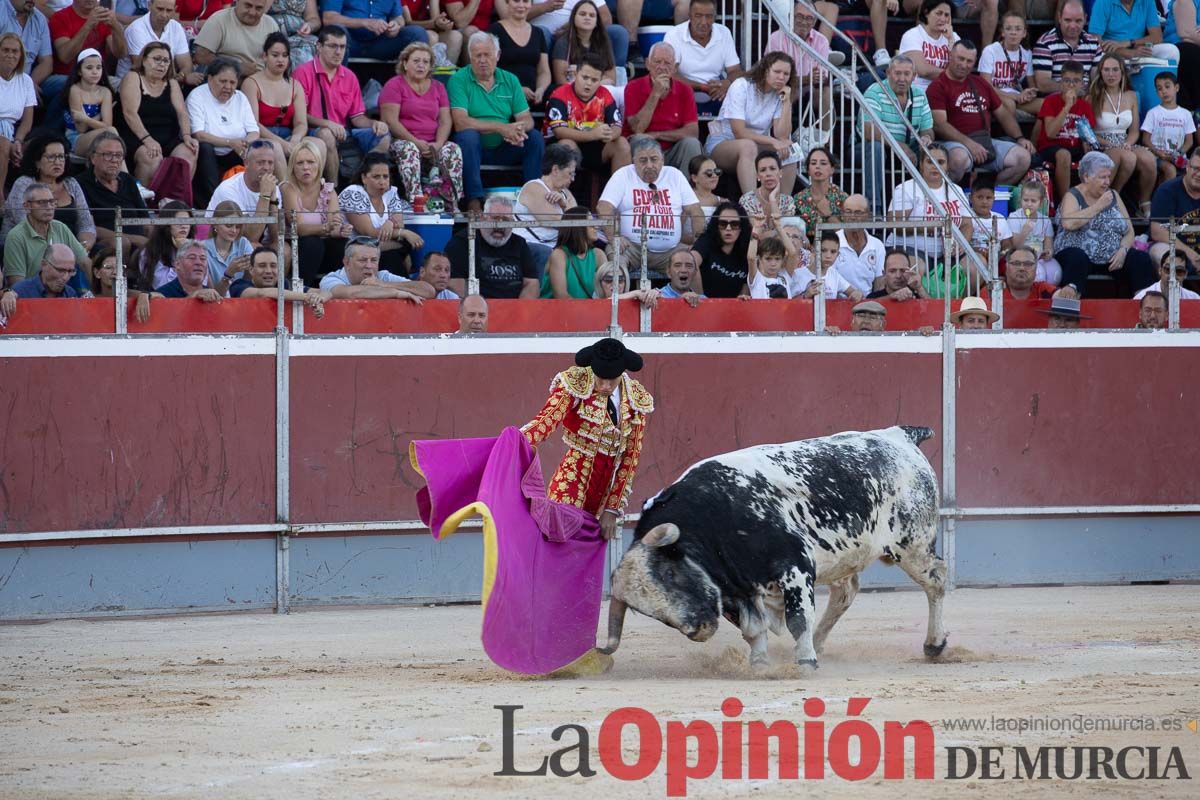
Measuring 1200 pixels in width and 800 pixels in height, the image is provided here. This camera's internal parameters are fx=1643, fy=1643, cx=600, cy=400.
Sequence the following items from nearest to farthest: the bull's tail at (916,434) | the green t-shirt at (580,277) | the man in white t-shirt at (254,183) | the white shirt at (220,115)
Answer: the bull's tail at (916,434)
the man in white t-shirt at (254,183)
the green t-shirt at (580,277)
the white shirt at (220,115)

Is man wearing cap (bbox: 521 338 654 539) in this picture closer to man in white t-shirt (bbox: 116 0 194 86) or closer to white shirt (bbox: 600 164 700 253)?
white shirt (bbox: 600 164 700 253)

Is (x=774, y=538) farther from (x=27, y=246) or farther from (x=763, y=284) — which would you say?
(x=27, y=246)

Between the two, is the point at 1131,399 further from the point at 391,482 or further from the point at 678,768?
the point at 678,768

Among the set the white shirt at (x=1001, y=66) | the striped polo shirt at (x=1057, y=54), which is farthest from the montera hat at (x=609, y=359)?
the striped polo shirt at (x=1057, y=54)

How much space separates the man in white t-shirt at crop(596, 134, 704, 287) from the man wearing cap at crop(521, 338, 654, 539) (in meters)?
2.87

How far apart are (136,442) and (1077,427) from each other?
5571mm

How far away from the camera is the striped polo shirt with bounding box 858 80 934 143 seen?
1161 centimetres

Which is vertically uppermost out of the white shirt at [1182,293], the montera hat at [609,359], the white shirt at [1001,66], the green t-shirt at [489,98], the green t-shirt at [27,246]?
the white shirt at [1001,66]

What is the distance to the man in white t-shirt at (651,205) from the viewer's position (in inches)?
385

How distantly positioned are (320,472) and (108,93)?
282 cm

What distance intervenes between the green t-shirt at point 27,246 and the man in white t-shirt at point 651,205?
10.1ft

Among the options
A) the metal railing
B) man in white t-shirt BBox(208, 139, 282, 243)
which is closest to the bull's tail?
the metal railing

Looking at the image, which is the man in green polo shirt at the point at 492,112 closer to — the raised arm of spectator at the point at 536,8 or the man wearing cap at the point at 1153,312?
the raised arm of spectator at the point at 536,8

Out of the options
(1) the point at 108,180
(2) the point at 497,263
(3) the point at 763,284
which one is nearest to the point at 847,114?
(3) the point at 763,284
